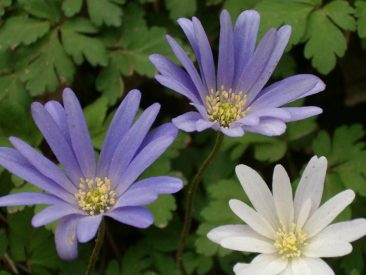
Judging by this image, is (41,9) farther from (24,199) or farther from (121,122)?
(24,199)

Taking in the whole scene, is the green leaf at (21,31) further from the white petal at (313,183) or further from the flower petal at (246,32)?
the white petal at (313,183)

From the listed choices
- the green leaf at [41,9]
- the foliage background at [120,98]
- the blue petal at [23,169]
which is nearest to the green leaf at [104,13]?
the foliage background at [120,98]

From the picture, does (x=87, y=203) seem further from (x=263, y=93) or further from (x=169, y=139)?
(x=263, y=93)

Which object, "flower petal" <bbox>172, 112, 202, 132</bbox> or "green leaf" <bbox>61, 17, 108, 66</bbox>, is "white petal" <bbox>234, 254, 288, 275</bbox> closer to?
"flower petal" <bbox>172, 112, 202, 132</bbox>

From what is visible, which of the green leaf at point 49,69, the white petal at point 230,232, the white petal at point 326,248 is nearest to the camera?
the white petal at point 326,248

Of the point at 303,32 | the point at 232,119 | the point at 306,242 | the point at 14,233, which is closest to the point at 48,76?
the point at 14,233

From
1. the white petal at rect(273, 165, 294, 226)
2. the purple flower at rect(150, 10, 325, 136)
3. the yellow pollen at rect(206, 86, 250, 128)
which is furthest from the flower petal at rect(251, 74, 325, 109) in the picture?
the white petal at rect(273, 165, 294, 226)
